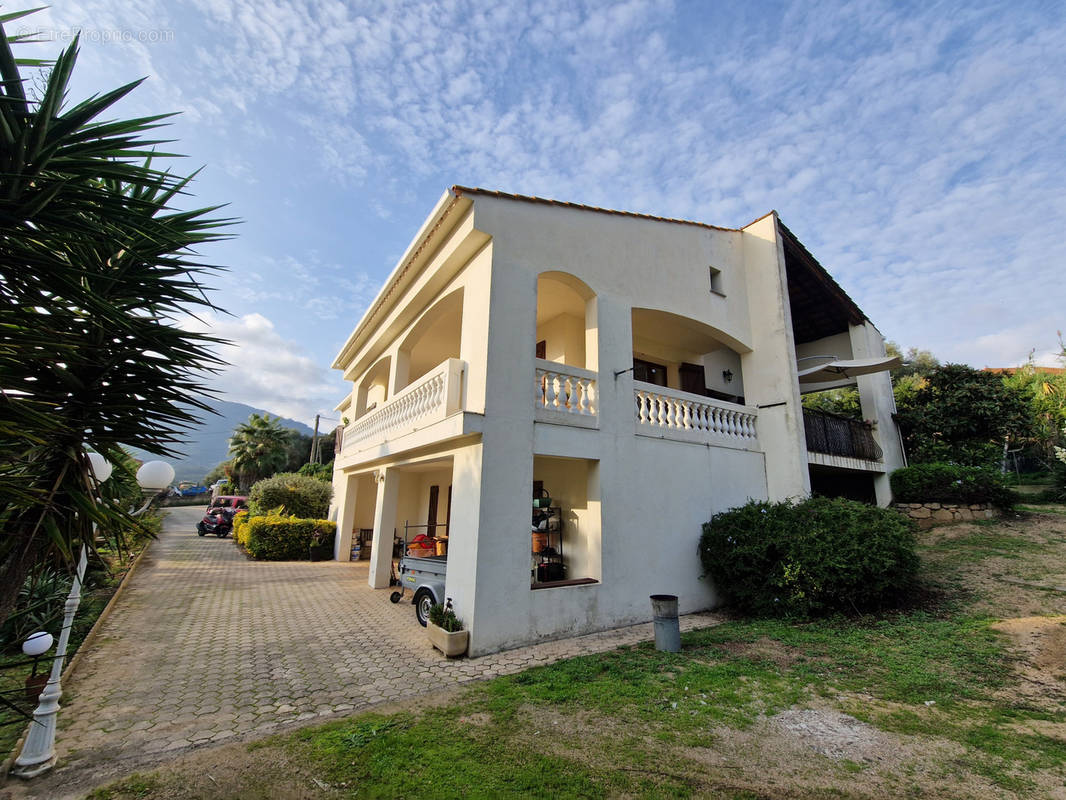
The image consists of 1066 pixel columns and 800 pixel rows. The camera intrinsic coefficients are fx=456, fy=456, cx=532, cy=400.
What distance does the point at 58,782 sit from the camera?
3.34 metres

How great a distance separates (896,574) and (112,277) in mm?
9963

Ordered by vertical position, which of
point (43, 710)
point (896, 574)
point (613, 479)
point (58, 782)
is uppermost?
point (613, 479)

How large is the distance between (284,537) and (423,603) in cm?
995

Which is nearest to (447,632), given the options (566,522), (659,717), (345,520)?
(659,717)

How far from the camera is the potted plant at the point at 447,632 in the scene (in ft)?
19.7

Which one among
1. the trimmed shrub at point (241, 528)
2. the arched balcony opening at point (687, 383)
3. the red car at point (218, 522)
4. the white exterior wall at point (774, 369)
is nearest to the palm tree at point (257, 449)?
the red car at point (218, 522)

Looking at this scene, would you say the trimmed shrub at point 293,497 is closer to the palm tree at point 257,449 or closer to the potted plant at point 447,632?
the potted plant at point 447,632

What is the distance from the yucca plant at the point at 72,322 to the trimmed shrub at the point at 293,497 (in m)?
16.8

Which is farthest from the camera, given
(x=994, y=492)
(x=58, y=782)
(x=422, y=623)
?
(x=994, y=492)

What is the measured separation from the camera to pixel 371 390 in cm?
1709

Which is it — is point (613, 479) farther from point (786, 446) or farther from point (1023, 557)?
point (1023, 557)

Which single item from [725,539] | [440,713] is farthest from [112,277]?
[725,539]

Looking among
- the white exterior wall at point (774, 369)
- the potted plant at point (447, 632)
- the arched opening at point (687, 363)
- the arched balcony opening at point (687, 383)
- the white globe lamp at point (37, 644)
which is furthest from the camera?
the arched opening at point (687, 363)

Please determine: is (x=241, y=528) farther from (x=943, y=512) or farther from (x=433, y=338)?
(x=943, y=512)
